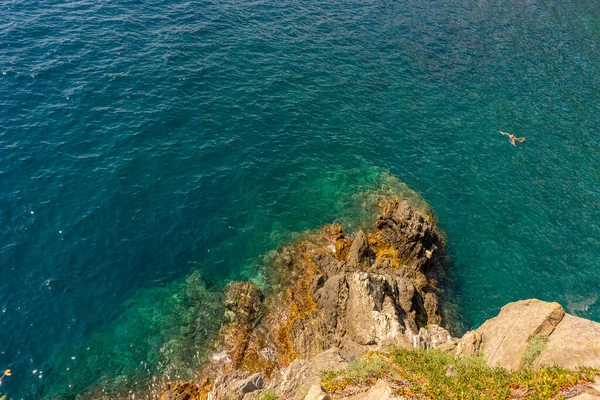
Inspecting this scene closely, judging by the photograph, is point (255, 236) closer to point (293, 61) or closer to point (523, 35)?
point (293, 61)

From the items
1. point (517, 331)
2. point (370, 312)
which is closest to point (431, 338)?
point (370, 312)

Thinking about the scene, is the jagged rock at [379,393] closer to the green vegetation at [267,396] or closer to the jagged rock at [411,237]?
the green vegetation at [267,396]

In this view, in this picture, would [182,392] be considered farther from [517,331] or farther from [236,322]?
[517,331]

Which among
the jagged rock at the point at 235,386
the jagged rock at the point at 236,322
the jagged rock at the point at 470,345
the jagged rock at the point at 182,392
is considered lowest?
the jagged rock at the point at 182,392

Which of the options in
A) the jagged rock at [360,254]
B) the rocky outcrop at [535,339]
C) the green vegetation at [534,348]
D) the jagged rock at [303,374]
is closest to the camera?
the rocky outcrop at [535,339]

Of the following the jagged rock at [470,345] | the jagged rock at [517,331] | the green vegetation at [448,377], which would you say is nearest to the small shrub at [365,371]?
the green vegetation at [448,377]

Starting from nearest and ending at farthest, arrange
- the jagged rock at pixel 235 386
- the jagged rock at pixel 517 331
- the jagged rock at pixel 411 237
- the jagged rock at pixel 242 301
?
1. the jagged rock at pixel 517 331
2. the jagged rock at pixel 235 386
3. the jagged rock at pixel 242 301
4. the jagged rock at pixel 411 237

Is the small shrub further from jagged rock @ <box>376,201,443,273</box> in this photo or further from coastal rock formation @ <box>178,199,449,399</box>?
jagged rock @ <box>376,201,443,273</box>
